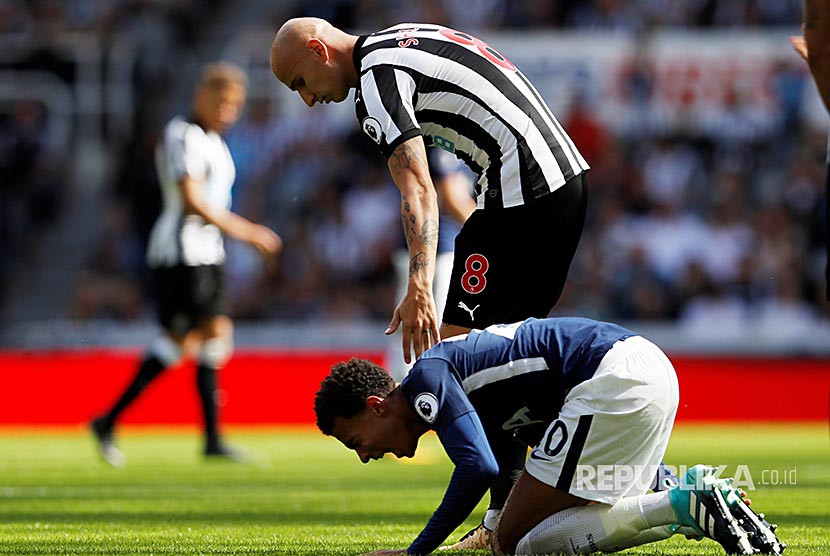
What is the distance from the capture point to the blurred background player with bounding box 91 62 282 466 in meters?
10.0

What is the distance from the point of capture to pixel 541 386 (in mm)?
4633

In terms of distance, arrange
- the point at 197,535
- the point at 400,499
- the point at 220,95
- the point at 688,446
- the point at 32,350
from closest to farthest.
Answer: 1. the point at 197,535
2. the point at 400,499
3. the point at 220,95
4. the point at 688,446
5. the point at 32,350

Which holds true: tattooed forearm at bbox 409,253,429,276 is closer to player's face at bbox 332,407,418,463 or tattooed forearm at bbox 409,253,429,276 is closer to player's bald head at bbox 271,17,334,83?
player's face at bbox 332,407,418,463

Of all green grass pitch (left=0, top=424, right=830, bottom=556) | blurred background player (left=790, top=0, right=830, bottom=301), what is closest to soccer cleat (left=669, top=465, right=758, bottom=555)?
green grass pitch (left=0, top=424, right=830, bottom=556)

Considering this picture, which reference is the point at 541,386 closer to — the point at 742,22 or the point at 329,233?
the point at 329,233

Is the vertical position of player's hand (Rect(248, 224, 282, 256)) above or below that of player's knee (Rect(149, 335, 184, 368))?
above

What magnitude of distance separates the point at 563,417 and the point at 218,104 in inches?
242

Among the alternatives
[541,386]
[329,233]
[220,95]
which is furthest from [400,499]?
[329,233]

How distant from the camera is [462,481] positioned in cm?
426

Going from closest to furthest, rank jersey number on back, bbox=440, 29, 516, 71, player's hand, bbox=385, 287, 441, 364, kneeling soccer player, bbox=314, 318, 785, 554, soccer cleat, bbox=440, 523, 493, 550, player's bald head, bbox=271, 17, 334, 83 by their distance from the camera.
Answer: kneeling soccer player, bbox=314, 318, 785, 554 → player's hand, bbox=385, 287, 441, 364 → soccer cleat, bbox=440, 523, 493, 550 → player's bald head, bbox=271, 17, 334, 83 → jersey number on back, bbox=440, 29, 516, 71

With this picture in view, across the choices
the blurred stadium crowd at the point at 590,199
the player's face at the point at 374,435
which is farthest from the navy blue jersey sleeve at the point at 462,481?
the blurred stadium crowd at the point at 590,199

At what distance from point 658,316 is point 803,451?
12.7ft

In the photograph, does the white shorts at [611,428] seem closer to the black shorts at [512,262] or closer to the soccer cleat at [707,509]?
the soccer cleat at [707,509]

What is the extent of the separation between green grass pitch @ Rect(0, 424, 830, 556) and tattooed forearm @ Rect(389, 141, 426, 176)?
1.31 metres
